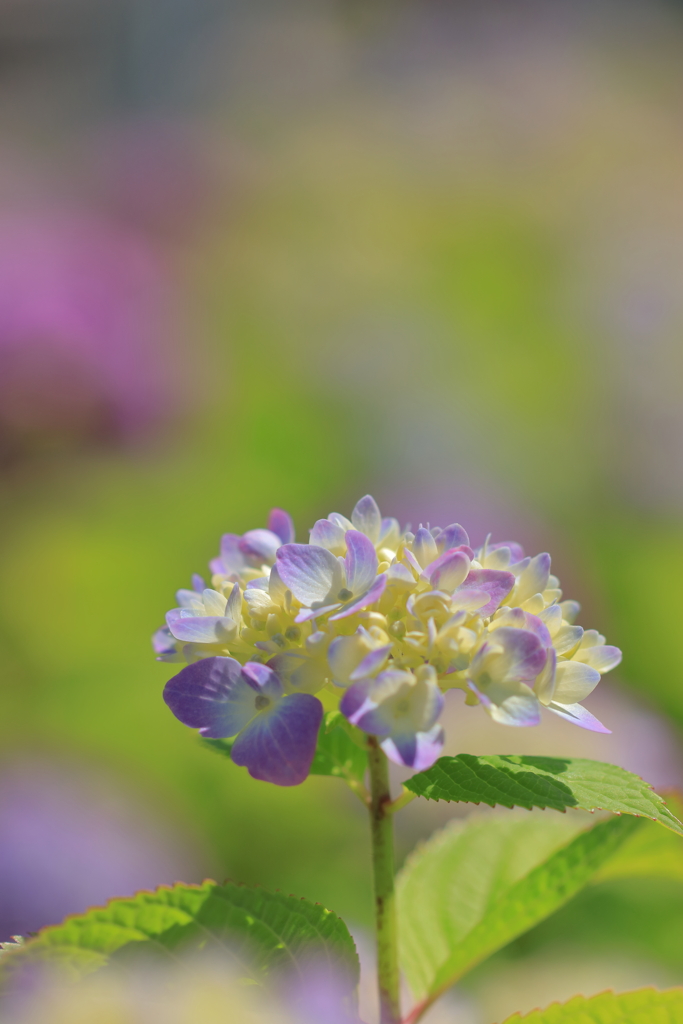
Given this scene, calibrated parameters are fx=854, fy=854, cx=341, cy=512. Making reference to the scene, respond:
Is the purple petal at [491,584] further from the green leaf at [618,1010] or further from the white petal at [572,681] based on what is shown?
the green leaf at [618,1010]

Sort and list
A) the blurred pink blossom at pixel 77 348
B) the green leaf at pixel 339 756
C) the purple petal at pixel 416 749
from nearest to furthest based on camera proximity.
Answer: the purple petal at pixel 416 749 → the green leaf at pixel 339 756 → the blurred pink blossom at pixel 77 348

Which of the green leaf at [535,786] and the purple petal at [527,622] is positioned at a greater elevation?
the purple petal at [527,622]

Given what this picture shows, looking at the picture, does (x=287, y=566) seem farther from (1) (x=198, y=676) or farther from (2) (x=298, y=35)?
(2) (x=298, y=35)

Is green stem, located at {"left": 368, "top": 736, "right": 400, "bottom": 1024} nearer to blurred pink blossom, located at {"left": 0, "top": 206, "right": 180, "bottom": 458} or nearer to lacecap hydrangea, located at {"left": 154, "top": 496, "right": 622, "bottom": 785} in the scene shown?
lacecap hydrangea, located at {"left": 154, "top": 496, "right": 622, "bottom": 785}

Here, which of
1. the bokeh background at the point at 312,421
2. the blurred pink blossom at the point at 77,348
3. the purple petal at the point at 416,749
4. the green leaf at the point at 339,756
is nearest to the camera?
the purple petal at the point at 416,749

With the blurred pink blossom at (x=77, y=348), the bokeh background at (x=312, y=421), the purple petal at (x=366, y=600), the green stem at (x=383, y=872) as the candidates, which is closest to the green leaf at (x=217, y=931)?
the green stem at (x=383, y=872)

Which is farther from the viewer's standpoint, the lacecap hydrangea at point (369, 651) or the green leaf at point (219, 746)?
the green leaf at point (219, 746)
